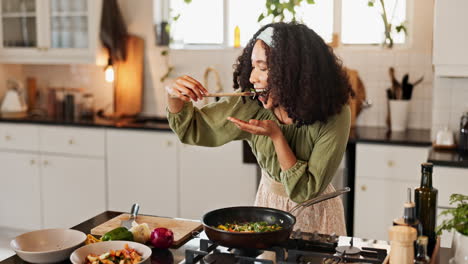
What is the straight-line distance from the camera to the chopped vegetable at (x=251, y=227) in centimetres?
179

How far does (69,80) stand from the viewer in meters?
5.18

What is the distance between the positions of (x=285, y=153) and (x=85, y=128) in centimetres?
272

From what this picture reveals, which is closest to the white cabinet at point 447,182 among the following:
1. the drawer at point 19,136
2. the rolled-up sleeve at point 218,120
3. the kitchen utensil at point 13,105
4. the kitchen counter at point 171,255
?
the rolled-up sleeve at point 218,120

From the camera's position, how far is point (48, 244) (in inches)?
74.0

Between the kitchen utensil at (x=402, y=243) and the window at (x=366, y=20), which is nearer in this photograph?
the kitchen utensil at (x=402, y=243)

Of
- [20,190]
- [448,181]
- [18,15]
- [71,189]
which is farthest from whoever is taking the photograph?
[18,15]

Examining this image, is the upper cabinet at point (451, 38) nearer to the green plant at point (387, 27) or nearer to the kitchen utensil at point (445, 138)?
the kitchen utensil at point (445, 138)

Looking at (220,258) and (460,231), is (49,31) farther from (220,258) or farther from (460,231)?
(460,231)

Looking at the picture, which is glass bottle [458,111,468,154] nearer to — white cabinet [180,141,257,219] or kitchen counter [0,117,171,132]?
white cabinet [180,141,257,219]

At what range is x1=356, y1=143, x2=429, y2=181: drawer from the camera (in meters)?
3.68

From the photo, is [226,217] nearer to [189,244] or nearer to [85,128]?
[189,244]

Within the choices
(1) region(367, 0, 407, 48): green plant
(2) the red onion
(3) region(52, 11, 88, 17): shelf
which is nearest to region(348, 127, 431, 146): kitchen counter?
A: (1) region(367, 0, 407, 48): green plant

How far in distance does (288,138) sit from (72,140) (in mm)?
2644

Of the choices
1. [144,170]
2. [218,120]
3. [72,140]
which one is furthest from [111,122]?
[218,120]
